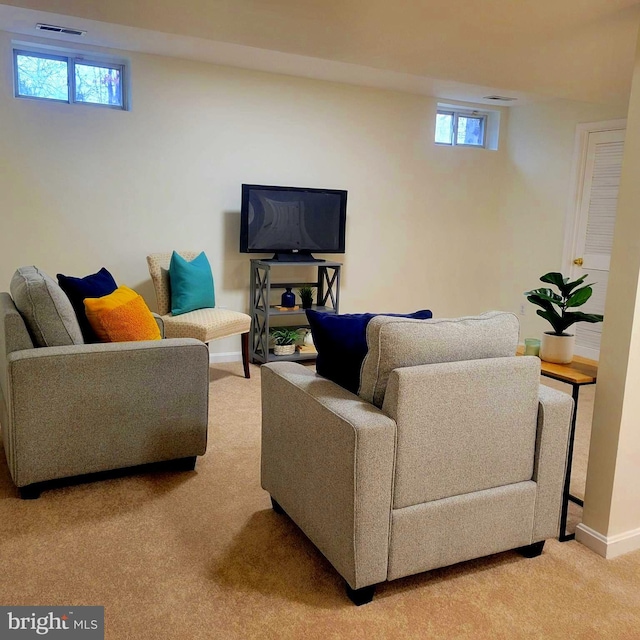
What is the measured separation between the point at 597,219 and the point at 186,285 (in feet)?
11.7

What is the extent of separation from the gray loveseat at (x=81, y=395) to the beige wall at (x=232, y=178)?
1.70 m

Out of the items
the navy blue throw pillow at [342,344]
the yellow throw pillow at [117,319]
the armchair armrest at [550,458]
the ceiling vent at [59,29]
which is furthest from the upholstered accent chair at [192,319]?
the armchair armrest at [550,458]

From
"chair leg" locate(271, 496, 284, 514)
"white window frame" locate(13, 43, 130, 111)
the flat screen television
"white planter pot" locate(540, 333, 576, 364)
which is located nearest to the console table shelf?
the flat screen television

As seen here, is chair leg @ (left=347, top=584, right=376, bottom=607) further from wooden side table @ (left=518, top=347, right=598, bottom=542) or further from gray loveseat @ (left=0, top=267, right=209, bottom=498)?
gray loveseat @ (left=0, top=267, right=209, bottom=498)

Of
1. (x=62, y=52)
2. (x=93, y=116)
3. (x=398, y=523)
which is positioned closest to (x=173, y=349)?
(x=398, y=523)

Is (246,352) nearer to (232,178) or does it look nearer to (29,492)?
(232,178)

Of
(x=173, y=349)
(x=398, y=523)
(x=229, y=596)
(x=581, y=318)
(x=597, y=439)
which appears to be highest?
(x=581, y=318)

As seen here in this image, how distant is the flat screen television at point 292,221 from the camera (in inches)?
195

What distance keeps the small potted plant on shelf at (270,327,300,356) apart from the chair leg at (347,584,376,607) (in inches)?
123

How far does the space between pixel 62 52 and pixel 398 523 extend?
407cm

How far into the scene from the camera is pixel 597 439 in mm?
2387

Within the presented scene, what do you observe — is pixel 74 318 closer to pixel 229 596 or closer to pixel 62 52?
pixel 229 596

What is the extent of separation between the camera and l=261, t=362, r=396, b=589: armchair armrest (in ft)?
6.32

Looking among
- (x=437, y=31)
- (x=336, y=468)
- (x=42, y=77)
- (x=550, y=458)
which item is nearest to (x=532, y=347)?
(x=550, y=458)
